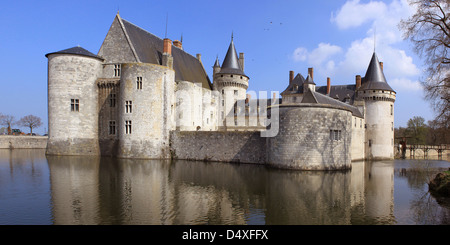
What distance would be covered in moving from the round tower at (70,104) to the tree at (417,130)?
53.2 m

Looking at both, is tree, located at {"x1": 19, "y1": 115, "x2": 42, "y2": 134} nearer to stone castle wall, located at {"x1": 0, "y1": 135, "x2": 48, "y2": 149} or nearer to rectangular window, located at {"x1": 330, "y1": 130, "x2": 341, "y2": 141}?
stone castle wall, located at {"x1": 0, "y1": 135, "x2": 48, "y2": 149}

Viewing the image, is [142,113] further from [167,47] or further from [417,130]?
[417,130]

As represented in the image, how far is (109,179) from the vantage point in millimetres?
13797

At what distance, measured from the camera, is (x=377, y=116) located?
1233 inches

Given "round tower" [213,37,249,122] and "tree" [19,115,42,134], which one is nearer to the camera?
"round tower" [213,37,249,122]

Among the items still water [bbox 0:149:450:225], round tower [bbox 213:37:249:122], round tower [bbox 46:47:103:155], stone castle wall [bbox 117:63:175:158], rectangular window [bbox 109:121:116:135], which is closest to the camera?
still water [bbox 0:149:450:225]

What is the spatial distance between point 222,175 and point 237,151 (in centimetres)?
671

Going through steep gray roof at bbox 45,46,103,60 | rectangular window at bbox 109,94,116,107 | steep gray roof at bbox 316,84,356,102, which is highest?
steep gray roof at bbox 45,46,103,60

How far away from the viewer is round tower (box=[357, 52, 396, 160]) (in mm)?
31188

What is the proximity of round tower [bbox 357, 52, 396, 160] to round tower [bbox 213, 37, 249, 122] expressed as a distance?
1290cm

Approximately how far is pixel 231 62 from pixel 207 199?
2656 centimetres

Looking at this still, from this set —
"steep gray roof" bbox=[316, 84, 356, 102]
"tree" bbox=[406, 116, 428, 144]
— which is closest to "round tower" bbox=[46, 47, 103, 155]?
"steep gray roof" bbox=[316, 84, 356, 102]

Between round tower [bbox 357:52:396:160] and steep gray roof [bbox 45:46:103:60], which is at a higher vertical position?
steep gray roof [bbox 45:46:103:60]

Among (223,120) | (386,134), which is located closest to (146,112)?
(223,120)
